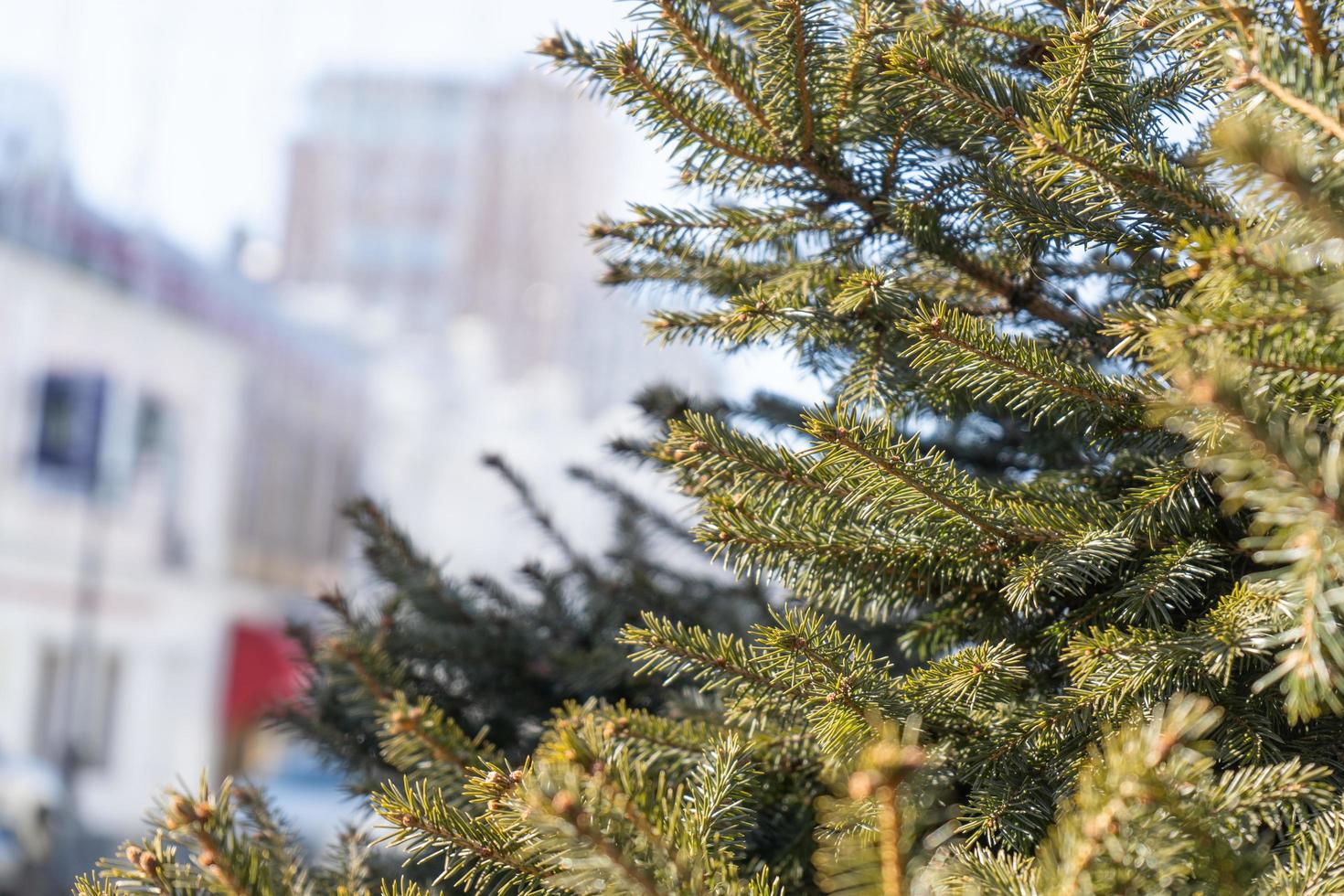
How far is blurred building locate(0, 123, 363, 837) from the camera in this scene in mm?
3824

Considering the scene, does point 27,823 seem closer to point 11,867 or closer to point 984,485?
point 11,867

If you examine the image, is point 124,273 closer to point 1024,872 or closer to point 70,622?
point 70,622

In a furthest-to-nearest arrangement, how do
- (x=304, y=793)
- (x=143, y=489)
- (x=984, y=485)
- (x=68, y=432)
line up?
(x=143, y=489) < (x=304, y=793) < (x=68, y=432) < (x=984, y=485)

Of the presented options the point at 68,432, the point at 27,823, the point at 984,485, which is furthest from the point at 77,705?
the point at 984,485

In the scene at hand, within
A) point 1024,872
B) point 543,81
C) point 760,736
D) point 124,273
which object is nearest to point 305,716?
point 760,736

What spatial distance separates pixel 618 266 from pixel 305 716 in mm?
307

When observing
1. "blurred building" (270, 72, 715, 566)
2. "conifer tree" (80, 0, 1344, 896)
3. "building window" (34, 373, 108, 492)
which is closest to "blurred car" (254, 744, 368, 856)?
"blurred building" (270, 72, 715, 566)

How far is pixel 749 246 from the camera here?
1.66 feet

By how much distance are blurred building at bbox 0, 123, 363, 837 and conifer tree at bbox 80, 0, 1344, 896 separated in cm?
303

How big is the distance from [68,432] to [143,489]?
1.50 ft

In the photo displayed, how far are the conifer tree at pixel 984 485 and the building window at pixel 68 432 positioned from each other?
4.04 metres

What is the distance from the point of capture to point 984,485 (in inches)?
16.5

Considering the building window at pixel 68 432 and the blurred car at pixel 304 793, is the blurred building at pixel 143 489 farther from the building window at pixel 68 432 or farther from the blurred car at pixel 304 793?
the blurred car at pixel 304 793

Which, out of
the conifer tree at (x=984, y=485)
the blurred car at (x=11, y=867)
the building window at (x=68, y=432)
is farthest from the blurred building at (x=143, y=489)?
the conifer tree at (x=984, y=485)
